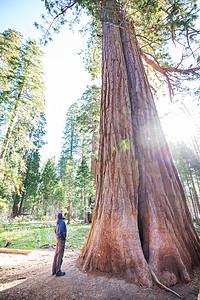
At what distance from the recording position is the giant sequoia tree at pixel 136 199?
246cm

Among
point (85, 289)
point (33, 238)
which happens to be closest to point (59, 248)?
point (85, 289)

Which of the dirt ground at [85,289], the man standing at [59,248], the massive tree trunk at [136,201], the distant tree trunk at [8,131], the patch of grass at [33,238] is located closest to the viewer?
the dirt ground at [85,289]

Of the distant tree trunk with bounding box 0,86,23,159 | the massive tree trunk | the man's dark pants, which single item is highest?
the distant tree trunk with bounding box 0,86,23,159

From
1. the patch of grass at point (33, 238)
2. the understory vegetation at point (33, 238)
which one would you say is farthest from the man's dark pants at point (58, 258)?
the patch of grass at point (33, 238)

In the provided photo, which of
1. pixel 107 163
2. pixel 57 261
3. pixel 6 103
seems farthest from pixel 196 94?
pixel 6 103

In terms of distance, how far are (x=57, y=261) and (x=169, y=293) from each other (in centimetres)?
200

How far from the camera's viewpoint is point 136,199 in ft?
9.67

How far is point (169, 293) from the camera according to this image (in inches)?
78.1

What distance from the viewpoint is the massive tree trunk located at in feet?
8.07

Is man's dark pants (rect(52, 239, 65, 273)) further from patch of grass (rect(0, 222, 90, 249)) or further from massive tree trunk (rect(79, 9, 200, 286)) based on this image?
patch of grass (rect(0, 222, 90, 249))

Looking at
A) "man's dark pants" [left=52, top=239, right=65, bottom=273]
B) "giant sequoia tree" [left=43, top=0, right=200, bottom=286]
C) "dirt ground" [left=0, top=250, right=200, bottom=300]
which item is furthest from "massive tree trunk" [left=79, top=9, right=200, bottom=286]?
"man's dark pants" [left=52, top=239, right=65, bottom=273]

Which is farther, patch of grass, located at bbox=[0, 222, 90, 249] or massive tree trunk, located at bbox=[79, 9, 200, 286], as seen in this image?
patch of grass, located at bbox=[0, 222, 90, 249]

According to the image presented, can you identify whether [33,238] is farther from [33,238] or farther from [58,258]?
[58,258]

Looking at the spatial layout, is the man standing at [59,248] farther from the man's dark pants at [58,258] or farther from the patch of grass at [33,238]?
the patch of grass at [33,238]
